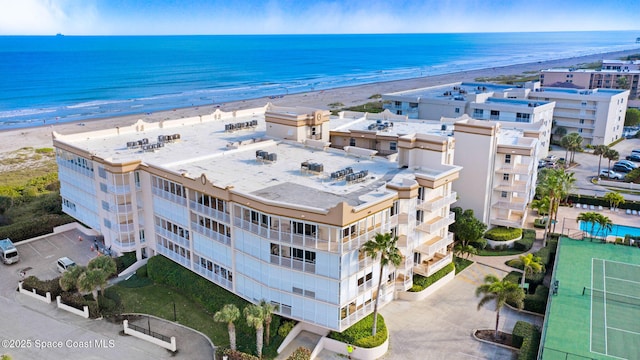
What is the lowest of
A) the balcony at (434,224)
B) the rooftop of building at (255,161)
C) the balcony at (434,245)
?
the balcony at (434,245)

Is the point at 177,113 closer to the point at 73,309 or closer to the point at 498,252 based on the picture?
the point at 73,309

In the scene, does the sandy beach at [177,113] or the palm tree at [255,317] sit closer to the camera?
the palm tree at [255,317]

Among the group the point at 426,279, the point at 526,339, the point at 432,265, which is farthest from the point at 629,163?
the point at 526,339

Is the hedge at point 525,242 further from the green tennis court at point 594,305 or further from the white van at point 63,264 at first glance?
the white van at point 63,264

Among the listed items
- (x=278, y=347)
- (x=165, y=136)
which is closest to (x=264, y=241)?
(x=278, y=347)

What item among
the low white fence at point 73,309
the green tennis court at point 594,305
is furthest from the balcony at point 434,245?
the low white fence at point 73,309

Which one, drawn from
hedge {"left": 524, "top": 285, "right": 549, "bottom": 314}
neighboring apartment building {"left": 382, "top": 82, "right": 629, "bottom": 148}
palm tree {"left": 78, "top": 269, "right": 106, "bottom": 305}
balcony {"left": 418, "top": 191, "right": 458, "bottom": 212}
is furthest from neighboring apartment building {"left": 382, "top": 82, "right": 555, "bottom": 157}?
palm tree {"left": 78, "top": 269, "right": 106, "bottom": 305}

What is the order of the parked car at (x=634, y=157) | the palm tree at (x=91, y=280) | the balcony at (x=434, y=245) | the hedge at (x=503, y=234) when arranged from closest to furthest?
the palm tree at (x=91, y=280), the balcony at (x=434, y=245), the hedge at (x=503, y=234), the parked car at (x=634, y=157)
